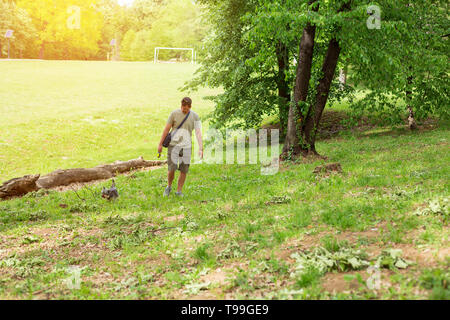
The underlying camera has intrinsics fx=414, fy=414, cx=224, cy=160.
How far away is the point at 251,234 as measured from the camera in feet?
24.3

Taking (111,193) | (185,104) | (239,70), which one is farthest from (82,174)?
(239,70)

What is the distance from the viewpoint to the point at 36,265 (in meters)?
7.08

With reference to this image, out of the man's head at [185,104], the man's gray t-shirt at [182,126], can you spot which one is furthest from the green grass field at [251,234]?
the man's head at [185,104]

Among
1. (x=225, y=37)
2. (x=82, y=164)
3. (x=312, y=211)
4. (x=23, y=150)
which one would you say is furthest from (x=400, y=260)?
(x=23, y=150)

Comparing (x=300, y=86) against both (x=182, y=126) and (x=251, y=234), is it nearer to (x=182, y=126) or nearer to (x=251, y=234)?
(x=182, y=126)

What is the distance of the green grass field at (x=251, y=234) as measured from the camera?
534 cm

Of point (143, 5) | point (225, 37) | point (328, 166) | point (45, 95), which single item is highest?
point (143, 5)

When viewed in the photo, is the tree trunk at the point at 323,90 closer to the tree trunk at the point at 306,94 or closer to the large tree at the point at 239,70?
the tree trunk at the point at 306,94

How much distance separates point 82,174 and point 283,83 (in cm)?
1176

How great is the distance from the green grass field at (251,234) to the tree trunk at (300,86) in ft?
3.44

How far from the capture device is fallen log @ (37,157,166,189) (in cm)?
1477
